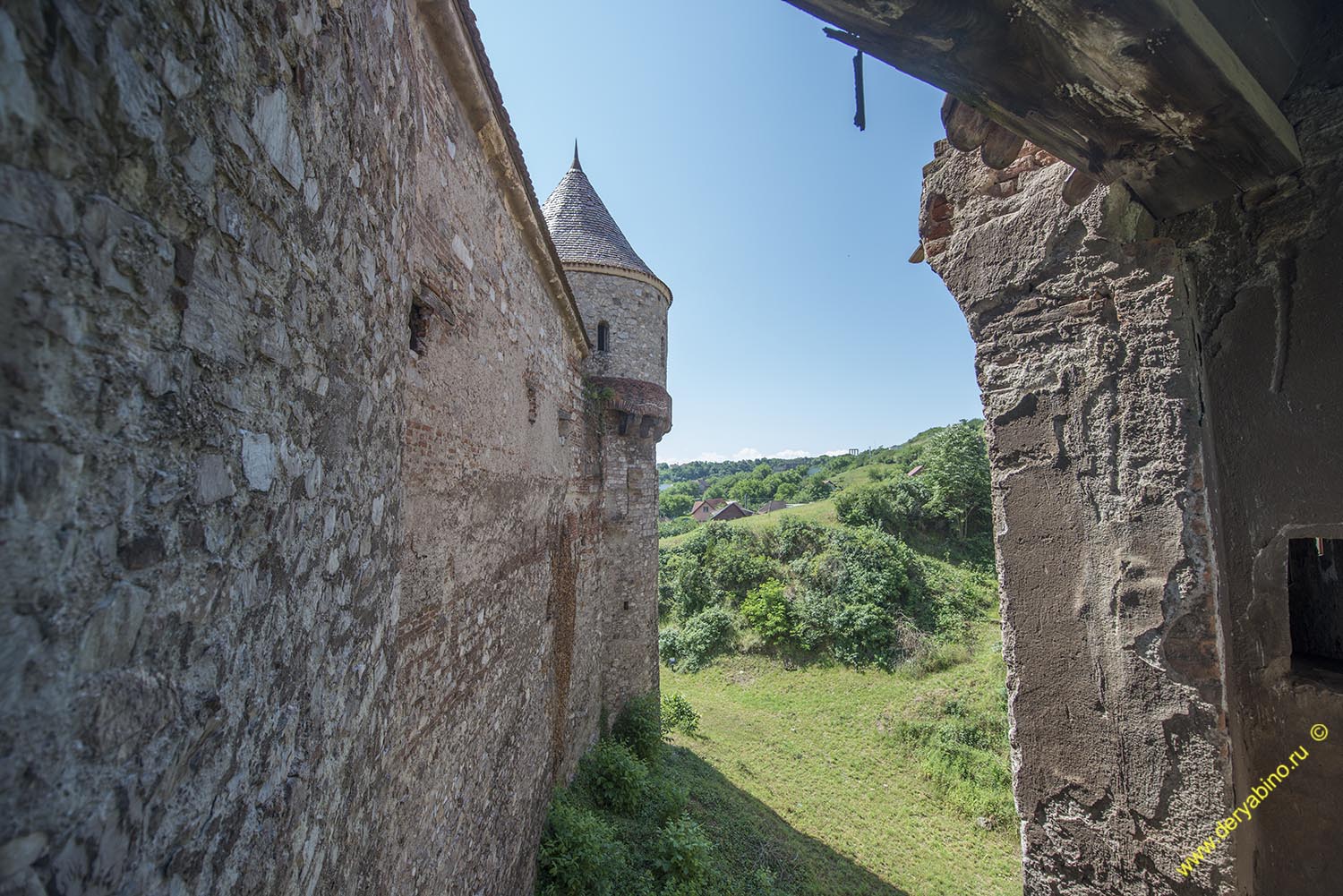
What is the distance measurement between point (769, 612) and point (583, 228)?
47.4 ft

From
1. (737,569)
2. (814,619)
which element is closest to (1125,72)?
(814,619)

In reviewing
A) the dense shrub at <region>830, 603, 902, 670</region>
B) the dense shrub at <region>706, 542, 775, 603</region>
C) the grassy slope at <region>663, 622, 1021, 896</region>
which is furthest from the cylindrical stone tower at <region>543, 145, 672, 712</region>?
the dense shrub at <region>706, 542, 775, 603</region>

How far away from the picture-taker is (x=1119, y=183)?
7.63 feet

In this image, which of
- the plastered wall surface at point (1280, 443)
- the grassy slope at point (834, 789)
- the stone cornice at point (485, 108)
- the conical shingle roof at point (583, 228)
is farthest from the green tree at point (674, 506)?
the plastered wall surface at point (1280, 443)

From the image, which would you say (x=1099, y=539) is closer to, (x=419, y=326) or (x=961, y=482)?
(x=419, y=326)

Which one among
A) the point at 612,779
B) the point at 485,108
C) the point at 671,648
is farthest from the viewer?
the point at 671,648

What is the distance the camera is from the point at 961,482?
24203mm

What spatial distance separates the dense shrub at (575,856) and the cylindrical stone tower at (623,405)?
137 inches

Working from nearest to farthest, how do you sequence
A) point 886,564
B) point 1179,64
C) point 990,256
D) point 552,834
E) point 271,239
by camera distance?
point 271,239, point 1179,64, point 990,256, point 552,834, point 886,564

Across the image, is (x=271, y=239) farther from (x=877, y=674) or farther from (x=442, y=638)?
(x=877, y=674)

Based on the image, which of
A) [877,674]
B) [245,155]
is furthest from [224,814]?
[877,674]

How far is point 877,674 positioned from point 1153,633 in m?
16.5

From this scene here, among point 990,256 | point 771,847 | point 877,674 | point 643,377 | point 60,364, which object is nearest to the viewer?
point 60,364

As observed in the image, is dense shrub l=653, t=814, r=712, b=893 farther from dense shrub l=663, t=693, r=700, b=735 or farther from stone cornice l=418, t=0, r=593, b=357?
stone cornice l=418, t=0, r=593, b=357
